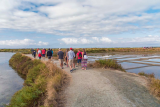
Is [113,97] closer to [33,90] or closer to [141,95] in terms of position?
[141,95]

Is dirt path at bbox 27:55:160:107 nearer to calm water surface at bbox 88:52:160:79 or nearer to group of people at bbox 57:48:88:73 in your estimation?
group of people at bbox 57:48:88:73

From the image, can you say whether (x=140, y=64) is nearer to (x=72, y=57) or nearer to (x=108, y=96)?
(x=72, y=57)

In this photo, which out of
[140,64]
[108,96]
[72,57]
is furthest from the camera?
[140,64]

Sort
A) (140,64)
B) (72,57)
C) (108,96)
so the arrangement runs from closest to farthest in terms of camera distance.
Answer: (108,96) < (72,57) < (140,64)

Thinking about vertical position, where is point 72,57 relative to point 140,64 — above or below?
above

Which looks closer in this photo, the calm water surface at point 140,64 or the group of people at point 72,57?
the group of people at point 72,57

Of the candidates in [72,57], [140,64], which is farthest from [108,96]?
[140,64]

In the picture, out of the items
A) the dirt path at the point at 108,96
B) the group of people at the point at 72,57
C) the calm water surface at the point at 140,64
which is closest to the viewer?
the dirt path at the point at 108,96

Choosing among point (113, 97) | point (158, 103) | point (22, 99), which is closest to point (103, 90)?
point (113, 97)

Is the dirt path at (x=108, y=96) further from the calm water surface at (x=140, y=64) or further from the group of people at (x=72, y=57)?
the calm water surface at (x=140, y=64)

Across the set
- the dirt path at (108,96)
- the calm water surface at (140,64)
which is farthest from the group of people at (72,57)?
the calm water surface at (140,64)

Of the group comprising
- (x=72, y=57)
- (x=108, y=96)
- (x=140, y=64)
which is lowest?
(x=140, y=64)

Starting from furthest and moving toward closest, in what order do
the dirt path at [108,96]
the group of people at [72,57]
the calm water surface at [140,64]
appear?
the calm water surface at [140,64] → the group of people at [72,57] → the dirt path at [108,96]

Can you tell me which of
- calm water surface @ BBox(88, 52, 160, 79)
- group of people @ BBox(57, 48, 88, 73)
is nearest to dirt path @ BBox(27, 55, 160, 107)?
group of people @ BBox(57, 48, 88, 73)
